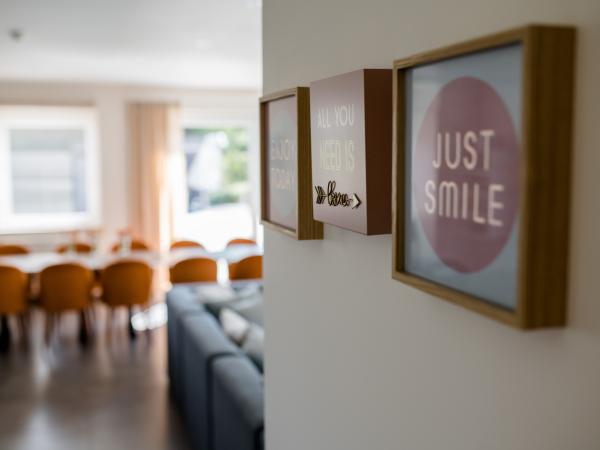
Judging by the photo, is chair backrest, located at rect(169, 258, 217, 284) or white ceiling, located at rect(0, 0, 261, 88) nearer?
white ceiling, located at rect(0, 0, 261, 88)

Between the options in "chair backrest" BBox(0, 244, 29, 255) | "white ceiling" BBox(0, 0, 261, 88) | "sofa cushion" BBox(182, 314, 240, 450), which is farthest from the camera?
"chair backrest" BBox(0, 244, 29, 255)

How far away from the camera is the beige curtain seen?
838cm

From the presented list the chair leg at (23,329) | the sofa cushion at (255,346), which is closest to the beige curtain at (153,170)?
the chair leg at (23,329)

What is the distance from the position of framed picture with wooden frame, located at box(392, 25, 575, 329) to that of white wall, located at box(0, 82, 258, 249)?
26.2 ft

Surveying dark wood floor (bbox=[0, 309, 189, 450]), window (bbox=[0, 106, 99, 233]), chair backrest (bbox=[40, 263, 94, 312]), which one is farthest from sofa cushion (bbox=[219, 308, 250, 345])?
window (bbox=[0, 106, 99, 233])

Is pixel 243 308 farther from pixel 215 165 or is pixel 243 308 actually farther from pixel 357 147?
pixel 215 165

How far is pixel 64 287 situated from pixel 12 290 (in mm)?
434

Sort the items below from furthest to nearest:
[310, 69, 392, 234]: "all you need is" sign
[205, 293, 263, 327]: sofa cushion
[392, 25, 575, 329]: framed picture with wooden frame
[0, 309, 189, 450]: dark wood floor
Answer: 1. [205, 293, 263, 327]: sofa cushion
2. [0, 309, 189, 450]: dark wood floor
3. [310, 69, 392, 234]: "all you need is" sign
4. [392, 25, 575, 329]: framed picture with wooden frame

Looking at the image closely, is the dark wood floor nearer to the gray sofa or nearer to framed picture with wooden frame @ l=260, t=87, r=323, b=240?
the gray sofa

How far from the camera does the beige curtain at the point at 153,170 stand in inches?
330

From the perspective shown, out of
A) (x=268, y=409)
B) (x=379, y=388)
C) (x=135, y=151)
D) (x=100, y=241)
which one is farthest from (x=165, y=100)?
(x=379, y=388)

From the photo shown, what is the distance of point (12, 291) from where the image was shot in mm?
5801

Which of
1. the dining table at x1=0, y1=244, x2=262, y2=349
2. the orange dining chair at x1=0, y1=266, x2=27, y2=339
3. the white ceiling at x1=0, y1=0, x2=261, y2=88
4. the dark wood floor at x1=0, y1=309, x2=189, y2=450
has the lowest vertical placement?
the dark wood floor at x1=0, y1=309, x2=189, y2=450

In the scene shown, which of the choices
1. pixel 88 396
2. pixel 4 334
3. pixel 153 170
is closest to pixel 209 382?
pixel 88 396
